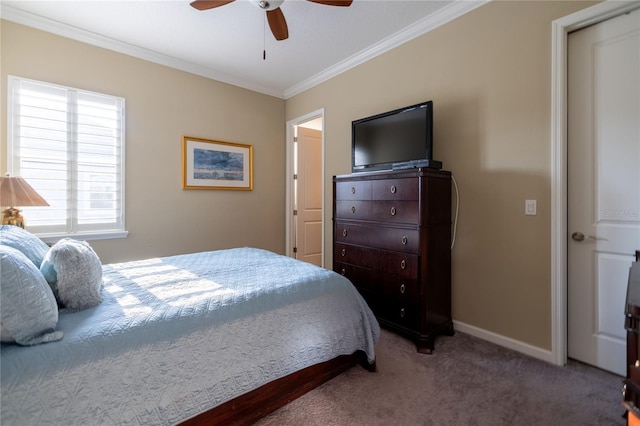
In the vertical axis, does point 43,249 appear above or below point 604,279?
above

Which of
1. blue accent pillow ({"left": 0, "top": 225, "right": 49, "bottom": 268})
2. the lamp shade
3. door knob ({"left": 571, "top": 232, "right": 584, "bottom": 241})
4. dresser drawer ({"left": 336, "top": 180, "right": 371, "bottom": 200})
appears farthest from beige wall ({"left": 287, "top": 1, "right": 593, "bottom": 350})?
the lamp shade

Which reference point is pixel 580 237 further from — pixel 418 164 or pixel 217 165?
pixel 217 165

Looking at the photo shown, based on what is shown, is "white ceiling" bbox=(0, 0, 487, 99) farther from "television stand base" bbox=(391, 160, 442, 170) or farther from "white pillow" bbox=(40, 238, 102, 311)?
"white pillow" bbox=(40, 238, 102, 311)

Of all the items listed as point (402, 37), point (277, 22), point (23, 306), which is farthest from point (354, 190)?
point (23, 306)

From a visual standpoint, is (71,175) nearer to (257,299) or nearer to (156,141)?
(156,141)

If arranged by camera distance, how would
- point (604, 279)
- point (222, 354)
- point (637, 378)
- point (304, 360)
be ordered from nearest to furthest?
point (637, 378) → point (222, 354) → point (304, 360) → point (604, 279)

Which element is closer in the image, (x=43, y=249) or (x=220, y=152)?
(x=43, y=249)

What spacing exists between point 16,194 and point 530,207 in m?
3.86

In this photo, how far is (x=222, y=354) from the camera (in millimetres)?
1312

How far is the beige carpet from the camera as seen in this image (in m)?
1.51

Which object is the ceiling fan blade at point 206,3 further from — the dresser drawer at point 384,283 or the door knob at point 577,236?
the door knob at point 577,236

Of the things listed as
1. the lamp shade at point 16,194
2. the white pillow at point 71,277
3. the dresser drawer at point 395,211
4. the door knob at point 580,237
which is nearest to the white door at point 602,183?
the door knob at point 580,237

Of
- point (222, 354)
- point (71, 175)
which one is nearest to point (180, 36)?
point (71, 175)

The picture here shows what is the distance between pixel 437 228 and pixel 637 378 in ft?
5.55
